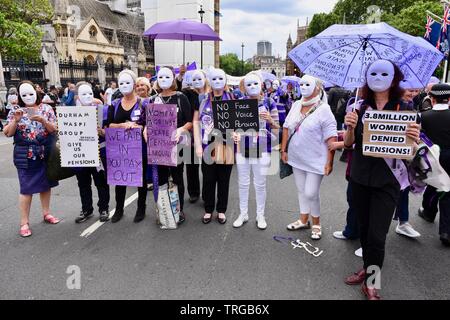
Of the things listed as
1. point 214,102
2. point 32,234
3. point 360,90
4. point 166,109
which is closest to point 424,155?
point 360,90

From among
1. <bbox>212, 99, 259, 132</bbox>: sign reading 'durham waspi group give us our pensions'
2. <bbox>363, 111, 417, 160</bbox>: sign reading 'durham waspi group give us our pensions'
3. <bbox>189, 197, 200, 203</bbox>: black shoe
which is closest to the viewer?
<bbox>363, 111, 417, 160</bbox>: sign reading 'durham waspi group give us our pensions'

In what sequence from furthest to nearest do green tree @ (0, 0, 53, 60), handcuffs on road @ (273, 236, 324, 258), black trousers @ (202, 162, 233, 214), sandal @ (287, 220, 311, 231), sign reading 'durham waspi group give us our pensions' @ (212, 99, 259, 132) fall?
green tree @ (0, 0, 53, 60) < black trousers @ (202, 162, 233, 214) < sandal @ (287, 220, 311, 231) < sign reading 'durham waspi group give us our pensions' @ (212, 99, 259, 132) < handcuffs on road @ (273, 236, 324, 258)

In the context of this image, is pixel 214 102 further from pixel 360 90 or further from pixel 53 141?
pixel 53 141

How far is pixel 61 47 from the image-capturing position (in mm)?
47906

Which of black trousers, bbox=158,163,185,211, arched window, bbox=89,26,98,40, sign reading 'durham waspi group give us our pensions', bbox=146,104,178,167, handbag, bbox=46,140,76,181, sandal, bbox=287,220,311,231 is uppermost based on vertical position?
arched window, bbox=89,26,98,40

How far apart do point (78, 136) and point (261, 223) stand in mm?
2675

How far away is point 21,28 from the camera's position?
72.1ft

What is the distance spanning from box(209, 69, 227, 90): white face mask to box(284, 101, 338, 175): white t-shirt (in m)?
0.96

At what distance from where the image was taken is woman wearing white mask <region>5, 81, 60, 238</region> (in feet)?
14.2

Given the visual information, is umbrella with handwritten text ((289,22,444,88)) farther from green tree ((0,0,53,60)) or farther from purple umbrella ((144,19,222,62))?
green tree ((0,0,53,60))

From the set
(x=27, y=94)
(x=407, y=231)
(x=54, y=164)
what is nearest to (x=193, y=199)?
(x=54, y=164)

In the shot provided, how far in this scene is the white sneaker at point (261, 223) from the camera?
4.77m

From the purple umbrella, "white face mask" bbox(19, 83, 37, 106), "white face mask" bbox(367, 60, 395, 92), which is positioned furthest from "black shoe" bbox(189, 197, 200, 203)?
the purple umbrella

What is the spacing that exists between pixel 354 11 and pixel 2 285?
52.0m
